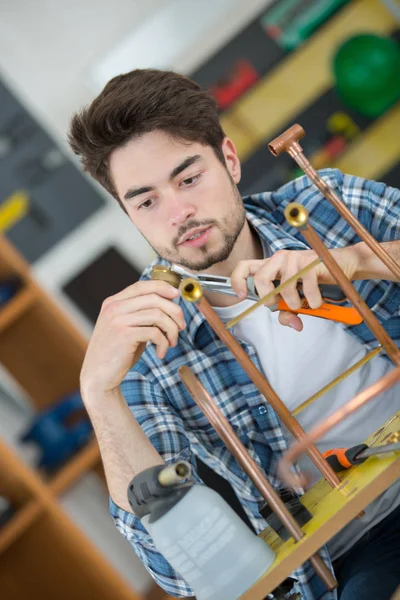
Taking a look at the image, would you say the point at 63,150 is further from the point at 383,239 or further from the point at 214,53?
the point at 383,239

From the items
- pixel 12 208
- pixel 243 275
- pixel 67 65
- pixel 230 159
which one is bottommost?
pixel 243 275

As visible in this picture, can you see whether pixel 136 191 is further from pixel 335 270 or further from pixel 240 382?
pixel 335 270

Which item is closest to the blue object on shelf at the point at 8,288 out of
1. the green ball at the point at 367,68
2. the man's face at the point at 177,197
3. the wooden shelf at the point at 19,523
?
the wooden shelf at the point at 19,523

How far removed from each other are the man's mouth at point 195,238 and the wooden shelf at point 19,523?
135cm

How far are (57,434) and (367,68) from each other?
204 centimetres

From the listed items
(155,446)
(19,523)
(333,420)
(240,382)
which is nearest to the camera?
(333,420)

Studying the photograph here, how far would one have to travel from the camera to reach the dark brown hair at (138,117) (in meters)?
1.38

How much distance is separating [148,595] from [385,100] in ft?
8.06

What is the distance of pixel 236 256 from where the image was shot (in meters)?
1.57

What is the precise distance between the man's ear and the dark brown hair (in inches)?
1.6

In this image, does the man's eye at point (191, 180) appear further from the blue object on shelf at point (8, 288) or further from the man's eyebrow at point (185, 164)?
the blue object on shelf at point (8, 288)

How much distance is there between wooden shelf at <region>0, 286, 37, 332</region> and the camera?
2578 millimetres

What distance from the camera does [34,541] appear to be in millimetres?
2412

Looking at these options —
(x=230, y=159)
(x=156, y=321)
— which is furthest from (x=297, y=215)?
(x=230, y=159)
